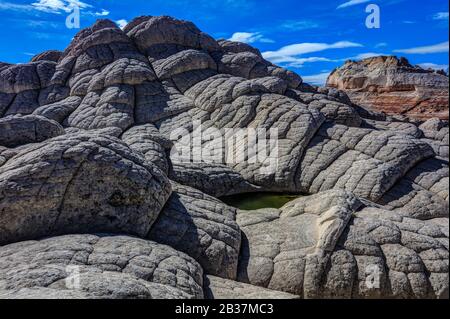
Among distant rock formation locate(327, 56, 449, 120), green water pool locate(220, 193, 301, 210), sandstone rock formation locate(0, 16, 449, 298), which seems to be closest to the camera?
sandstone rock formation locate(0, 16, 449, 298)

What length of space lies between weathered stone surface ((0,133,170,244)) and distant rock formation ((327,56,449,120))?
3843 centimetres

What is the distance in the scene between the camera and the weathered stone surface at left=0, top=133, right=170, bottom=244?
9438 millimetres

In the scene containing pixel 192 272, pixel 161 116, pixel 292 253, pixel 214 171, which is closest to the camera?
pixel 192 272

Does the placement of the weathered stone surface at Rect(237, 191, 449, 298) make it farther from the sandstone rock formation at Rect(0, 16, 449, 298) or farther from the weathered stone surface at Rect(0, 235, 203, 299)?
the weathered stone surface at Rect(0, 235, 203, 299)

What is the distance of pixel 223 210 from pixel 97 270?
5.64 meters

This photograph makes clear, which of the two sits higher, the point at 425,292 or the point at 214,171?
the point at 214,171

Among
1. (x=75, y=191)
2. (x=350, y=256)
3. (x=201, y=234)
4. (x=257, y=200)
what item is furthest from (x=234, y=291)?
(x=257, y=200)

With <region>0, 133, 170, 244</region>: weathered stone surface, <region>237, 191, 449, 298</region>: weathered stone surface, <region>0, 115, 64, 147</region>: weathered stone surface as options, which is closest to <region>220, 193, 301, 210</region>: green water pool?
<region>237, 191, 449, 298</region>: weathered stone surface

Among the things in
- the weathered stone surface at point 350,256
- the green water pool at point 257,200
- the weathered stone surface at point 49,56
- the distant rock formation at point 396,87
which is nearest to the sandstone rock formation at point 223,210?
the weathered stone surface at point 350,256

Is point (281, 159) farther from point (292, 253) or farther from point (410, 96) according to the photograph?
point (410, 96)

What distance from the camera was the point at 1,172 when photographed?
10.2m
